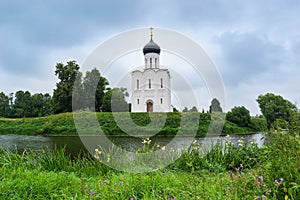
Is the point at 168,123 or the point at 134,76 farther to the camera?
the point at 134,76

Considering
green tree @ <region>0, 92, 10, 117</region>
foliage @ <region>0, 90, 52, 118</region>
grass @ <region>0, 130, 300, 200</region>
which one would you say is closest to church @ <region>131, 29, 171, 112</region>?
foliage @ <region>0, 90, 52, 118</region>

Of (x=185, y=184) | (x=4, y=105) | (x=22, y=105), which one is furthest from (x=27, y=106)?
(x=185, y=184)

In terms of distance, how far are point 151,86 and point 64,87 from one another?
12993 millimetres

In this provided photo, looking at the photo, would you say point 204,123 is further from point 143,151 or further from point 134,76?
point 143,151

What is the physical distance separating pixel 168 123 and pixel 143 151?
22.5 meters

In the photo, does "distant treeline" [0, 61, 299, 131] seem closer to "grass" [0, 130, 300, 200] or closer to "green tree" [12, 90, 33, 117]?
"green tree" [12, 90, 33, 117]

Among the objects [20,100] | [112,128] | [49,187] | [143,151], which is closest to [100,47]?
[143,151]

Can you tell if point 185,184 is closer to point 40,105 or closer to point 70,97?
point 70,97

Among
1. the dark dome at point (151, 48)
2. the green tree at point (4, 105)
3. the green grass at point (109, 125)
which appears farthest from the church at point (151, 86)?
the green tree at point (4, 105)

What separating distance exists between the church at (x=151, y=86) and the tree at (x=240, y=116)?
8.69 m

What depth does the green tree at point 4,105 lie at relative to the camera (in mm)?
55162

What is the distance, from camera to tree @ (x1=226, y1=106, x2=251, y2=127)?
32969 mm

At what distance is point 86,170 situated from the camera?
17.1 ft

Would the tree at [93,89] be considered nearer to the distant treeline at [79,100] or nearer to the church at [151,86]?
the distant treeline at [79,100]
